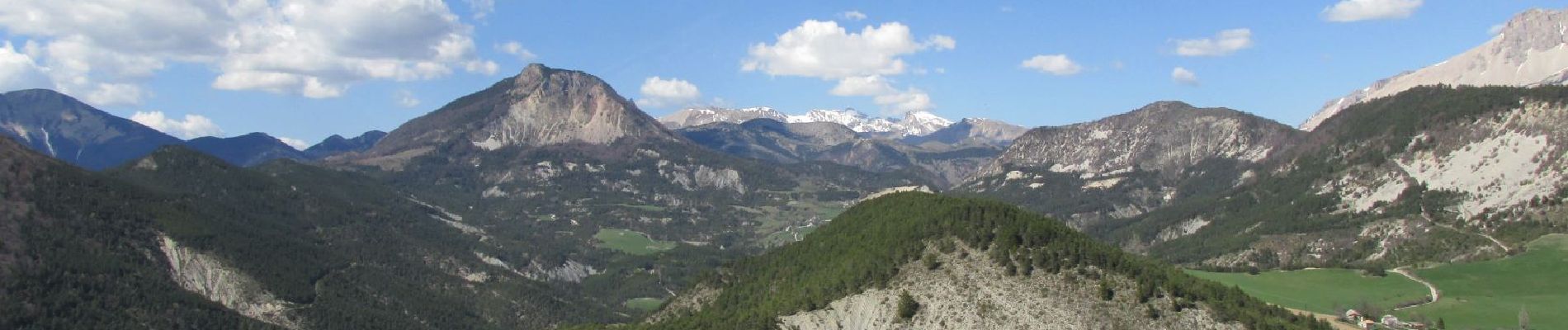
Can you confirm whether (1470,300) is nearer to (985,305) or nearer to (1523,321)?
(1523,321)

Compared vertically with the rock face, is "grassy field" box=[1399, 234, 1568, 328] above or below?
below

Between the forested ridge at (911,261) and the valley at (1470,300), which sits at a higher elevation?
the forested ridge at (911,261)

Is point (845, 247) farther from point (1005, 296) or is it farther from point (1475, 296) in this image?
point (1475, 296)

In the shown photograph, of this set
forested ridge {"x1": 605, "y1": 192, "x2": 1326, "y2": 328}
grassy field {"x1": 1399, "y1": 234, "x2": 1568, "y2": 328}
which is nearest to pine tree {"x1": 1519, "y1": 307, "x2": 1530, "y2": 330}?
grassy field {"x1": 1399, "y1": 234, "x2": 1568, "y2": 328}

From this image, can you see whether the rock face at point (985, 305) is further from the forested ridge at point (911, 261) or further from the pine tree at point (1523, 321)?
the pine tree at point (1523, 321)

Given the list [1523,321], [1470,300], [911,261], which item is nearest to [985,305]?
[911,261]

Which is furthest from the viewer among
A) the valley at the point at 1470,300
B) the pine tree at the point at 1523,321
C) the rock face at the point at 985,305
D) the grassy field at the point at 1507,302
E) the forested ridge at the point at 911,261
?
the valley at the point at 1470,300

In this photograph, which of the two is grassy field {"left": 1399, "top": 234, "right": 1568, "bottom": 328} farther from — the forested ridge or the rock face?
the rock face

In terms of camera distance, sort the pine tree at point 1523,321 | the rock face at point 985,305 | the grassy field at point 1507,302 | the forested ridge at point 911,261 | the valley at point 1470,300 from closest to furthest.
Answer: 1. the rock face at point 985,305
2. the forested ridge at point 911,261
3. the pine tree at point 1523,321
4. the grassy field at point 1507,302
5. the valley at point 1470,300

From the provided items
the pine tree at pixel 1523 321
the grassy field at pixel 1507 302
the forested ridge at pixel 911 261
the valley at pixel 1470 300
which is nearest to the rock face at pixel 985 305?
the forested ridge at pixel 911 261
